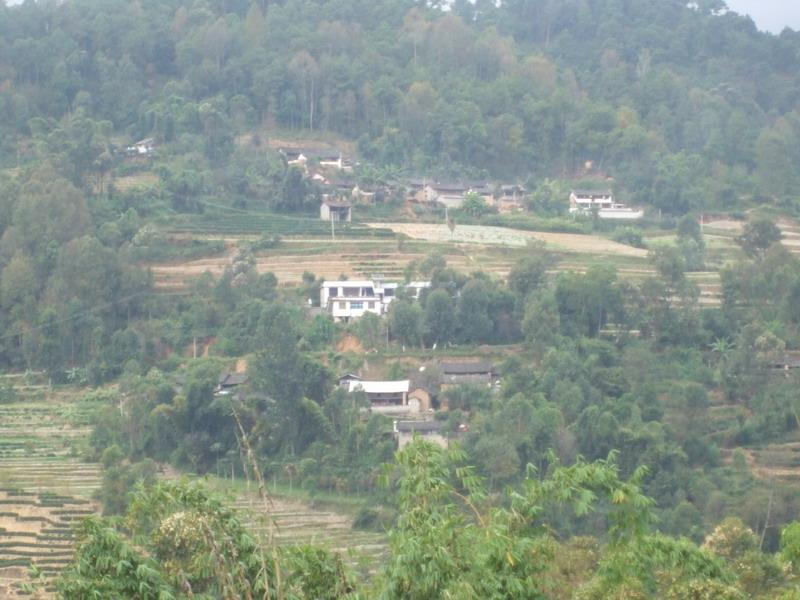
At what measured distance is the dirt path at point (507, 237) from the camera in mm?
26953

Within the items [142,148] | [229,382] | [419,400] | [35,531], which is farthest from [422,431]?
[142,148]

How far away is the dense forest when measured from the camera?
22.5ft

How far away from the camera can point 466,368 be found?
21.0 m

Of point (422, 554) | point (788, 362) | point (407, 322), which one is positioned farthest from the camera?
point (407, 322)

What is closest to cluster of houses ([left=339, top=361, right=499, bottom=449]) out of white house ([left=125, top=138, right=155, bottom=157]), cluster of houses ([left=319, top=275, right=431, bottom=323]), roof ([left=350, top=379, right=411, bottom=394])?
roof ([left=350, top=379, right=411, bottom=394])

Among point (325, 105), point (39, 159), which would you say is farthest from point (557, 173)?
point (39, 159)

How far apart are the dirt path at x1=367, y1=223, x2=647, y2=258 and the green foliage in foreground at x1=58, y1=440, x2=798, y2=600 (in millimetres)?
19649

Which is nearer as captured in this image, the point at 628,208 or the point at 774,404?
the point at 774,404

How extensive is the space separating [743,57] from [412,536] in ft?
131

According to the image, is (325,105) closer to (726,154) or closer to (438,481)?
(726,154)

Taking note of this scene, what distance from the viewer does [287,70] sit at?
33.9m

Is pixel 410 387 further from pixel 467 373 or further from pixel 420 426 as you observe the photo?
pixel 420 426

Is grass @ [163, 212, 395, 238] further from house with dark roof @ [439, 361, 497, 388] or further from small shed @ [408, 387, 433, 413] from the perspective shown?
small shed @ [408, 387, 433, 413]

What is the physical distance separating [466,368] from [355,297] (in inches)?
129
